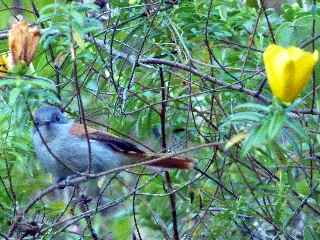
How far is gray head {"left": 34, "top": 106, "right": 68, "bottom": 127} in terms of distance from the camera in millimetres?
4043

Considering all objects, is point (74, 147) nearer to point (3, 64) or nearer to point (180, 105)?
point (180, 105)

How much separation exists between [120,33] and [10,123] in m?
0.87

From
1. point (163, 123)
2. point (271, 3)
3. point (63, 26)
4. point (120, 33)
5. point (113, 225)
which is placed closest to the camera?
point (63, 26)

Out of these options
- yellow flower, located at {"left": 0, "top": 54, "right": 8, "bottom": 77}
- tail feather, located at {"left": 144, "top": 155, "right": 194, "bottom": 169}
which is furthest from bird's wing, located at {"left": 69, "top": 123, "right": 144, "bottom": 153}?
yellow flower, located at {"left": 0, "top": 54, "right": 8, "bottom": 77}

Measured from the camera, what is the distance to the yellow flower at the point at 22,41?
2416 mm

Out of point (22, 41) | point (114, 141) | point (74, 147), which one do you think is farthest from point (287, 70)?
point (74, 147)

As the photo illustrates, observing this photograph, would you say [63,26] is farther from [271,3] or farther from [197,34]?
[271,3]

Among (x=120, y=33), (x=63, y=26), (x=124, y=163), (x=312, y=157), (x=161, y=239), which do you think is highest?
(x=63, y=26)

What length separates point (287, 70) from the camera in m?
2.22

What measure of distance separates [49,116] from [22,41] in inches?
66.2

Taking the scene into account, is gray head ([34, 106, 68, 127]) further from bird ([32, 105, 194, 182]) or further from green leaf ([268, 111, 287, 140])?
green leaf ([268, 111, 287, 140])

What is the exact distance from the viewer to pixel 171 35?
3.63 meters

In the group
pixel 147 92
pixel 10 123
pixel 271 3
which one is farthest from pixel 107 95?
pixel 271 3

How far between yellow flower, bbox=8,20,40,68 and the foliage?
0.63 metres
